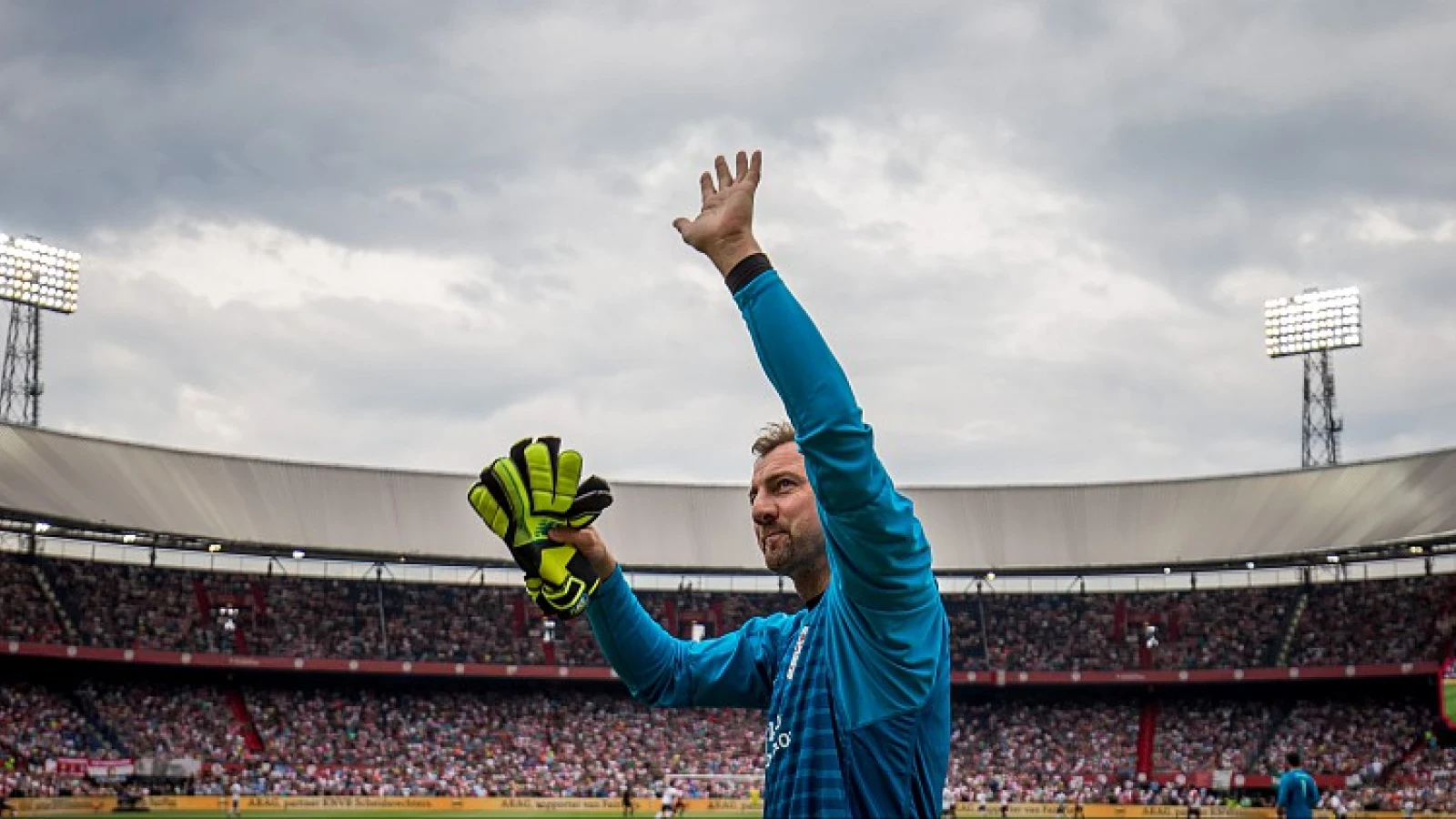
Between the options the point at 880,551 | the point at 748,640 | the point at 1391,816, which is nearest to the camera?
the point at 880,551

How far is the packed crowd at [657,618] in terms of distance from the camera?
54.5 m

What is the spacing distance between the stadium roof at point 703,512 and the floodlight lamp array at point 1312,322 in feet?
21.6

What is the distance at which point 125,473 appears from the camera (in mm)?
53094

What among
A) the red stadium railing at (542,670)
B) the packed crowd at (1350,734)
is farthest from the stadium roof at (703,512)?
the packed crowd at (1350,734)

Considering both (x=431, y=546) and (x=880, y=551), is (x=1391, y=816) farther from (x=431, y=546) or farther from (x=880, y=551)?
(x=880, y=551)

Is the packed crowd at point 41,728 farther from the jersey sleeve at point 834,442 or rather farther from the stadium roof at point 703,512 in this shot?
the jersey sleeve at point 834,442

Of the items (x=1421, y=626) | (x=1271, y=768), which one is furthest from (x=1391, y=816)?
(x=1421, y=626)

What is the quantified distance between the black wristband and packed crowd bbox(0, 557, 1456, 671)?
5133 centimetres

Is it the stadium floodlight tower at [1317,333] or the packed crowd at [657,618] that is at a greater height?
the stadium floodlight tower at [1317,333]

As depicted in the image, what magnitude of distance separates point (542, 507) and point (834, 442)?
5.03 feet

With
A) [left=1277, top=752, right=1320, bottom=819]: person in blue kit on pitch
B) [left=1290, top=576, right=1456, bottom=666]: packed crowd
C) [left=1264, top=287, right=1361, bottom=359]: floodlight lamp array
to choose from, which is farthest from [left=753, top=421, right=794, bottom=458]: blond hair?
[left=1264, top=287, right=1361, bottom=359]: floodlight lamp array

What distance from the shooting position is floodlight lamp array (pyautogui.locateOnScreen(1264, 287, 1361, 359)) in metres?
60.8

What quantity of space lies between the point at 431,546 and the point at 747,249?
5763cm

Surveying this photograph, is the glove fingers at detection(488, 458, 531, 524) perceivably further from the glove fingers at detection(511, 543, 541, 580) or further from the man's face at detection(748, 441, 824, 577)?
the man's face at detection(748, 441, 824, 577)
